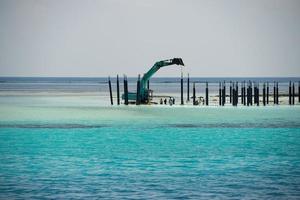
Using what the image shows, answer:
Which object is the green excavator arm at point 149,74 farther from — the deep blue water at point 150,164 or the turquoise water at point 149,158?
the deep blue water at point 150,164

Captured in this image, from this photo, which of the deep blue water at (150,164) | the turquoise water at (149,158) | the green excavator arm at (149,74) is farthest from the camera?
the green excavator arm at (149,74)

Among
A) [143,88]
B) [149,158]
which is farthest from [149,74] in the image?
[149,158]

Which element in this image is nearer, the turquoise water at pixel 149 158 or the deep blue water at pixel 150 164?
the deep blue water at pixel 150 164

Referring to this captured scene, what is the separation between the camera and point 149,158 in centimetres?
2466

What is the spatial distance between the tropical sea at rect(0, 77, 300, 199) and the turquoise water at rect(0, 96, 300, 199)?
0.09ft

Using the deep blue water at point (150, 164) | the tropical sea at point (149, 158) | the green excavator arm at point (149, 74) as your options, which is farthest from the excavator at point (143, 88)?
the deep blue water at point (150, 164)

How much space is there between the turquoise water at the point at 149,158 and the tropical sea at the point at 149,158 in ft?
0.09

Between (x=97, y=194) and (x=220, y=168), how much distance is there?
571 centimetres

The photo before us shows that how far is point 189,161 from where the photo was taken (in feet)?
78.3

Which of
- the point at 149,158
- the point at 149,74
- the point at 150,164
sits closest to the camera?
the point at 150,164

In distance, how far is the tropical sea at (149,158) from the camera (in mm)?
18125

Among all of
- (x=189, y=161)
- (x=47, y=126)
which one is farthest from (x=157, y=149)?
→ (x=47, y=126)

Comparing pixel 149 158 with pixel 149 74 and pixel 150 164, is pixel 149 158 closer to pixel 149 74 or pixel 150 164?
pixel 150 164

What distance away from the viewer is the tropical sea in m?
18.1
